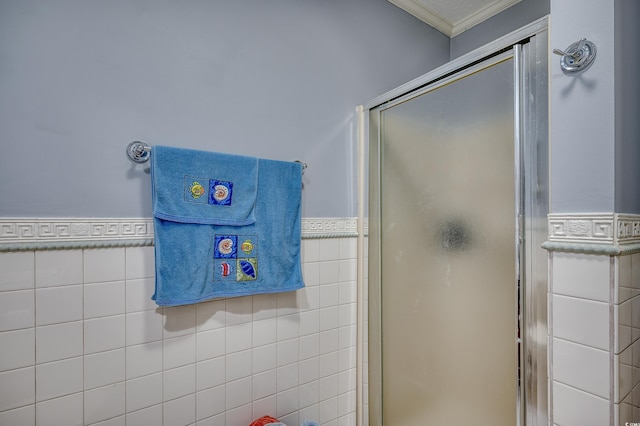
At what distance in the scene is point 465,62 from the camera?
1.12 m

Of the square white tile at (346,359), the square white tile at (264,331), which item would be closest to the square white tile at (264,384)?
the square white tile at (264,331)

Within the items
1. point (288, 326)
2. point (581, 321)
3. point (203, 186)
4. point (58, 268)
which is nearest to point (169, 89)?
point (203, 186)

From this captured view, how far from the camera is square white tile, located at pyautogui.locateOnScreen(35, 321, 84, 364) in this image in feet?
3.12

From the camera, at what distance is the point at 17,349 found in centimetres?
92

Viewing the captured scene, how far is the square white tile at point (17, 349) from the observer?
907 millimetres

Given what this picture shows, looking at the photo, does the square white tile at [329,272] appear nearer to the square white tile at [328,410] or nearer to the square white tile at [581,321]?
the square white tile at [328,410]

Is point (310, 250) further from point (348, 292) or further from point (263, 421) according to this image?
point (263, 421)

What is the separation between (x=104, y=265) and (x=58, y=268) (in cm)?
12

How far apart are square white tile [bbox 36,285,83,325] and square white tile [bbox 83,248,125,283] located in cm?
5

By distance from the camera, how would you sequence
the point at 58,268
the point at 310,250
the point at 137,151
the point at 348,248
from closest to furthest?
1. the point at 58,268
2. the point at 137,151
3. the point at 310,250
4. the point at 348,248

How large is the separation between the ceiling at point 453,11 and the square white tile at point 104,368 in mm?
2099

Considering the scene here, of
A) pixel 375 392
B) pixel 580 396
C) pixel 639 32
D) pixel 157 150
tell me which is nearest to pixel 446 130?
pixel 639 32

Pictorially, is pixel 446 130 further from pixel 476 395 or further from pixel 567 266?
pixel 476 395

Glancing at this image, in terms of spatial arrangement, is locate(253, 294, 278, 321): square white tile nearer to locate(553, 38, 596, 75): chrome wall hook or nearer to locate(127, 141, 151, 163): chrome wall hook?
locate(127, 141, 151, 163): chrome wall hook
